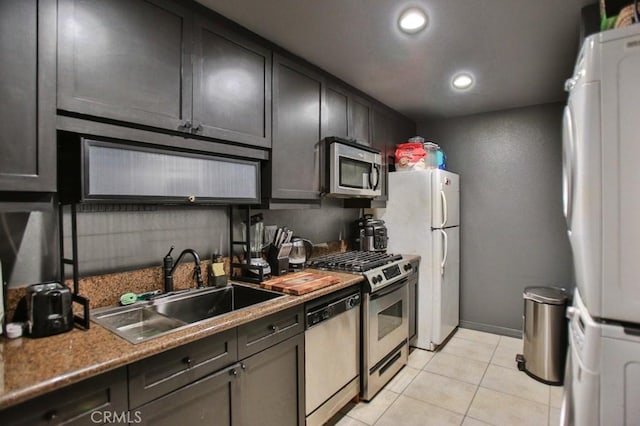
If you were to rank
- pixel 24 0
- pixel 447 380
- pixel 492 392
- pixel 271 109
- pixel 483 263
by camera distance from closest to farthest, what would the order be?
pixel 24 0, pixel 271 109, pixel 492 392, pixel 447 380, pixel 483 263

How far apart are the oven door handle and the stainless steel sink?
0.85 metres

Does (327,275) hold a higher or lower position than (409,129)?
lower

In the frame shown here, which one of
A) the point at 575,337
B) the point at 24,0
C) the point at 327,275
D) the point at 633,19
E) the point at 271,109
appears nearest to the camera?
the point at 24,0

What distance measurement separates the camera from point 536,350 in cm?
272

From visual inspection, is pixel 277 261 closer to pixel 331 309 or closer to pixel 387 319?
pixel 331 309

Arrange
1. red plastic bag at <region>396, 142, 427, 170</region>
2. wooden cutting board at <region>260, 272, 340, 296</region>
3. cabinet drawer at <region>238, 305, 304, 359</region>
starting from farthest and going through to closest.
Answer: red plastic bag at <region>396, 142, 427, 170</region>, wooden cutting board at <region>260, 272, 340, 296</region>, cabinet drawer at <region>238, 305, 304, 359</region>

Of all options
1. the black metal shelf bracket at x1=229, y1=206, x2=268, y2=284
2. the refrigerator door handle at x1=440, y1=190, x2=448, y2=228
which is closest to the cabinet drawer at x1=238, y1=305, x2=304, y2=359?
the black metal shelf bracket at x1=229, y1=206, x2=268, y2=284

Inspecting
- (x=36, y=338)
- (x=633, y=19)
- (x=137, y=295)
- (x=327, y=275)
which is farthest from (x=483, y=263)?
(x=36, y=338)

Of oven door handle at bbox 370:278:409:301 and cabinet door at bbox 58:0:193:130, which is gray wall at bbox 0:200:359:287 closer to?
cabinet door at bbox 58:0:193:130

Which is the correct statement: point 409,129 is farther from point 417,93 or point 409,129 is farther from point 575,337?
point 575,337

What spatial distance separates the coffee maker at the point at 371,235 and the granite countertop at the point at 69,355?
194cm

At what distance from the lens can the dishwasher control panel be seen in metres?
1.92

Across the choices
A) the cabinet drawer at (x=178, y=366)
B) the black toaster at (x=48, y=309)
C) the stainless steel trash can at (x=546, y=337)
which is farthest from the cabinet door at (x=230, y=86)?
the stainless steel trash can at (x=546, y=337)

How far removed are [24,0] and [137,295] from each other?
1.29 metres
